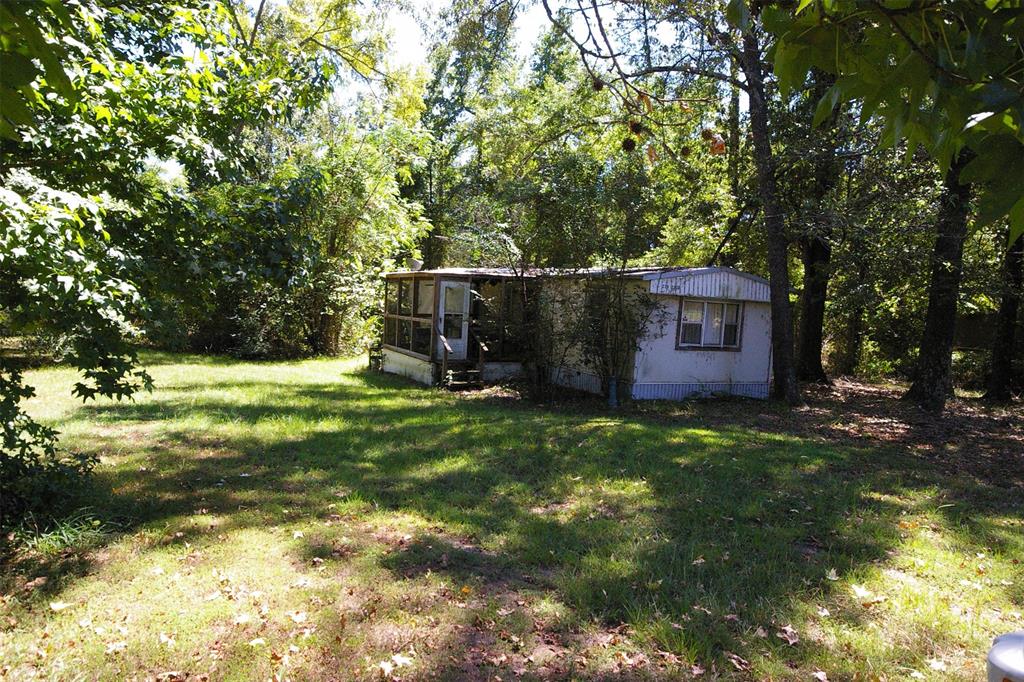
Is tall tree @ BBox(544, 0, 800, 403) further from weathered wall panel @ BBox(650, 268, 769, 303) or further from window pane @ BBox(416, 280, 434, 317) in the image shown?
window pane @ BBox(416, 280, 434, 317)

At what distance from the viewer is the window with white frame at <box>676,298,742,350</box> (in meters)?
13.3

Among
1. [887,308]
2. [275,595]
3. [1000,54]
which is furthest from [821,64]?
[887,308]

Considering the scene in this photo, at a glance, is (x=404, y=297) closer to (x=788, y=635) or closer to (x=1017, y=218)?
(x=788, y=635)

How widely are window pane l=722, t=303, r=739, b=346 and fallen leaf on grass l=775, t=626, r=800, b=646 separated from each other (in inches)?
429

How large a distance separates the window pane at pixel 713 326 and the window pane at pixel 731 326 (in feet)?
0.60

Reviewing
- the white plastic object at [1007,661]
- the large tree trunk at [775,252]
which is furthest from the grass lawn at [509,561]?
the large tree trunk at [775,252]

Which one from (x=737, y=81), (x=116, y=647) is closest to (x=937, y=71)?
(x=116, y=647)

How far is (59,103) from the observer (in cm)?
379

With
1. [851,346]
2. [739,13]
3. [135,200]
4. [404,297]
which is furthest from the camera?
[851,346]

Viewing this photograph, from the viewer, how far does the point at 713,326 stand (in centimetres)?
1376

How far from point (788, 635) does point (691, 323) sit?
33.8 feet

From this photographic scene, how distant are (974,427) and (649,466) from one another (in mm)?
7385

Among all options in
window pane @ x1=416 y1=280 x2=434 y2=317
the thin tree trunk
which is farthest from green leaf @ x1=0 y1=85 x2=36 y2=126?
the thin tree trunk

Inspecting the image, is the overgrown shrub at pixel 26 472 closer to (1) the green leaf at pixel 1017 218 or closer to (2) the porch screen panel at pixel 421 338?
(1) the green leaf at pixel 1017 218
